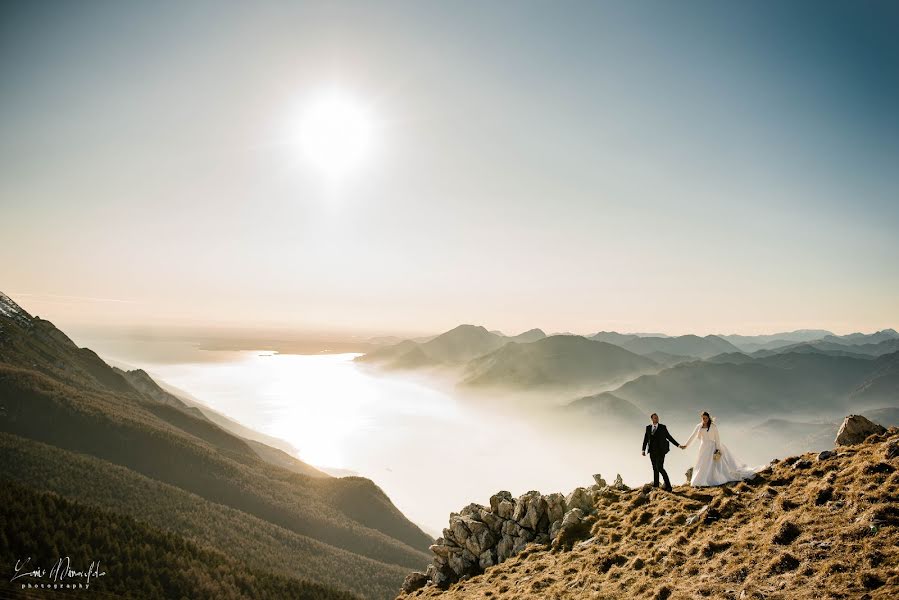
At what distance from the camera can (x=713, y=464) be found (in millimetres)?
23484

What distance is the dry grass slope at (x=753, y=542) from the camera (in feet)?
43.5

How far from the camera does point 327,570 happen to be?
126m

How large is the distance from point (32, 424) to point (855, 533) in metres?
248

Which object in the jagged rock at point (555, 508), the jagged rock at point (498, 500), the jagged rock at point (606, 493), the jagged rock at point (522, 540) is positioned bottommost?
the jagged rock at point (522, 540)

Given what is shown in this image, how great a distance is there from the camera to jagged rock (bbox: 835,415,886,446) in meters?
21.1

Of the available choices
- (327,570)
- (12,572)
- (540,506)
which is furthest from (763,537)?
(327,570)

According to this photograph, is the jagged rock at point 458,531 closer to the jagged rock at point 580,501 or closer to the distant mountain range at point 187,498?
the jagged rock at point 580,501

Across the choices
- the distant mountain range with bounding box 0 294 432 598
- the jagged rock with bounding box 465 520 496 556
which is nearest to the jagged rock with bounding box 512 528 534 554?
the jagged rock with bounding box 465 520 496 556

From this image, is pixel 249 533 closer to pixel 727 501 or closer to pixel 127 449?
pixel 127 449

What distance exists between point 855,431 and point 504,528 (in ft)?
76.9

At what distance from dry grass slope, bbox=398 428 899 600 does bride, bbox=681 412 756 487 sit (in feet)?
2.40

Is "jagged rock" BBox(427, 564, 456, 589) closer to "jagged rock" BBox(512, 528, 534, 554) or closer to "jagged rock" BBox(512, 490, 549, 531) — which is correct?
"jagged rock" BBox(512, 528, 534, 554)

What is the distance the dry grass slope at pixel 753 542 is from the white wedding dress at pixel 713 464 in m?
0.70

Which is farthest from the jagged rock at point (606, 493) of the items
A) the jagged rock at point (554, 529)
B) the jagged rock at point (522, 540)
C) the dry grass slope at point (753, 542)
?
the jagged rock at point (522, 540)
